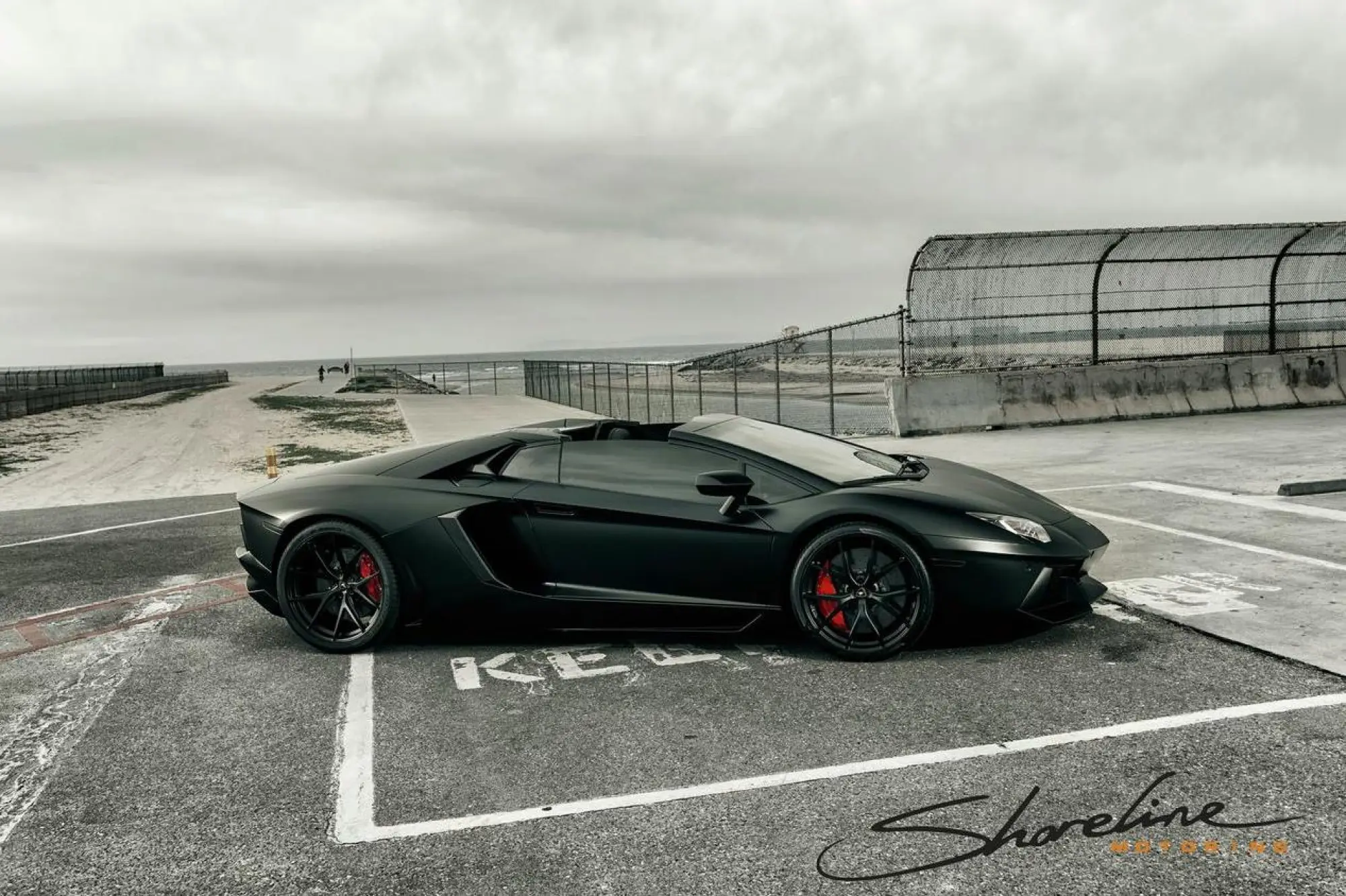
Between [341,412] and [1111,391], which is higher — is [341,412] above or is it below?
below

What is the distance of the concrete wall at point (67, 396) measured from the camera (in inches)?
1176

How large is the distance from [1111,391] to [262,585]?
1514 centimetres

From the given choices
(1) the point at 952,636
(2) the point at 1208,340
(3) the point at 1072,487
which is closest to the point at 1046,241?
(2) the point at 1208,340

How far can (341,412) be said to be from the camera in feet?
103

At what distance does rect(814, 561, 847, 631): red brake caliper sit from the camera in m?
5.04

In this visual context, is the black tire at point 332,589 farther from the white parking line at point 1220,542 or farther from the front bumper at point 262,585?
the white parking line at point 1220,542

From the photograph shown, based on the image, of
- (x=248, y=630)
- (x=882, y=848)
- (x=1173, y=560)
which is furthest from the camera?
(x=1173, y=560)

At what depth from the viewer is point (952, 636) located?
506 centimetres

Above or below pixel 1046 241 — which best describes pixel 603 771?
below

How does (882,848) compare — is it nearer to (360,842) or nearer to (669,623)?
(360,842)

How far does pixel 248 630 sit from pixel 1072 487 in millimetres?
7785

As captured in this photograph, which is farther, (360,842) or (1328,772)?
(1328,772)

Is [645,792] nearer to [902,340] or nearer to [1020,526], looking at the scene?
[1020,526]
